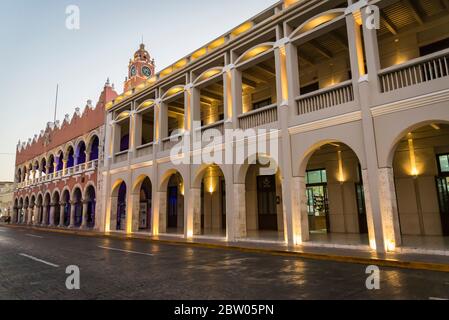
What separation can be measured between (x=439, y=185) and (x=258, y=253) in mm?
8234

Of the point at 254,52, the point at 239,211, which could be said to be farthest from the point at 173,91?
the point at 239,211

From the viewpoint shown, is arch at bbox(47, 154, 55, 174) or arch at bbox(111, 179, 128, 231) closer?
arch at bbox(111, 179, 128, 231)

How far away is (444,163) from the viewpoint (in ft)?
40.1

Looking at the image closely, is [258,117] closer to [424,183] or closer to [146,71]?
[424,183]

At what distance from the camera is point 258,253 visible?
10547mm

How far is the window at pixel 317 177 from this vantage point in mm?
15859

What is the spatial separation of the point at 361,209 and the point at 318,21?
8912 millimetres

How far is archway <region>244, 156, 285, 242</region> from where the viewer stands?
17.8m

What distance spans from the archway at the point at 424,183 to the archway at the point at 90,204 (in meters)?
23.0

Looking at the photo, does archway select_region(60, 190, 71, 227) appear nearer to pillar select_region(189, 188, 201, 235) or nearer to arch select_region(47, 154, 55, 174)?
arch select_region(47, 154, 55, 174)

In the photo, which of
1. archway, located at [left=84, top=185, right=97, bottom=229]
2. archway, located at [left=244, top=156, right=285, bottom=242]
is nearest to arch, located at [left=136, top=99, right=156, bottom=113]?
archway, located at [left=244, top=156, right=285, bottom=242]

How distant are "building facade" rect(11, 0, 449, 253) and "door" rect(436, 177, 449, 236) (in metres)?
0.04

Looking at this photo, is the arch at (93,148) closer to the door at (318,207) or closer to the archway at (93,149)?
the archway at (93,149)

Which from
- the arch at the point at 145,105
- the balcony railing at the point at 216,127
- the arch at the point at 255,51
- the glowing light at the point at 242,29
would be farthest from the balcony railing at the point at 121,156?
the glowing light at the point at 242,29
